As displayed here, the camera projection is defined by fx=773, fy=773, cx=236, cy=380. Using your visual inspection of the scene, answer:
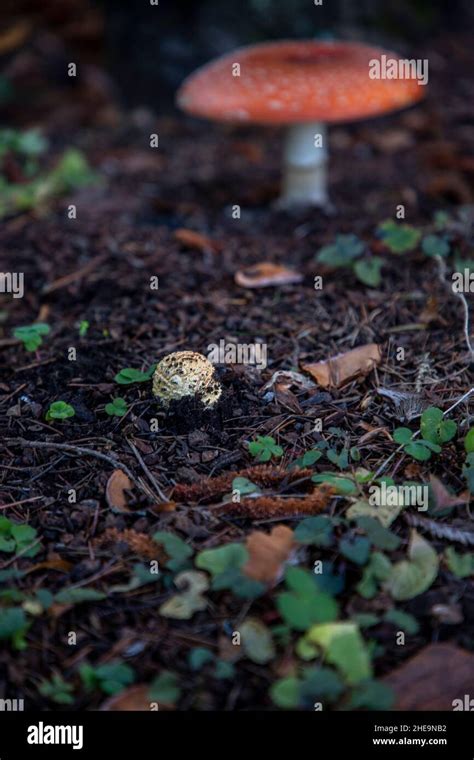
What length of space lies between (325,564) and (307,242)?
9.04 ft

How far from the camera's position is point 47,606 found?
2365 mm

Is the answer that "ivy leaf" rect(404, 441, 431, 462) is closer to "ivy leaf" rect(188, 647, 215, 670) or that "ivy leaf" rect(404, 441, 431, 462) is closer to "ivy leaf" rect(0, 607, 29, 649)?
"ivy leaf" rect(188, 647, 215, 670)

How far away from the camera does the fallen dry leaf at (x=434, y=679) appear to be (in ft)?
7.04

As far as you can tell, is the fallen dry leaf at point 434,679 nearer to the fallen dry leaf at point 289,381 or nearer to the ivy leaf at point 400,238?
the fallen dry leaf at point 289,381

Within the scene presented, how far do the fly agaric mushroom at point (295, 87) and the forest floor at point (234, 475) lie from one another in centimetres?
72

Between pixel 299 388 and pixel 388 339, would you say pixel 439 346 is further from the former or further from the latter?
pixel 299 388

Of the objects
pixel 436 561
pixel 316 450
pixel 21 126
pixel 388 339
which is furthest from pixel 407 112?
pixel 436 561

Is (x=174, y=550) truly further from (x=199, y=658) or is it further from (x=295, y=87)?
(x=295, y=87)

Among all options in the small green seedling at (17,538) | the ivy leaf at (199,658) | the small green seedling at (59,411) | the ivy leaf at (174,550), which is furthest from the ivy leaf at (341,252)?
the ivy leaf at (199,658)

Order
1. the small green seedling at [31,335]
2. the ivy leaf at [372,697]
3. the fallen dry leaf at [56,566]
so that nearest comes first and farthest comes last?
the ivy leaf at [372,697]
the fallen dry leaf at [56,566]
the small green seedling at [31,335]

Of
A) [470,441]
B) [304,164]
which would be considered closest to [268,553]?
[470,441]

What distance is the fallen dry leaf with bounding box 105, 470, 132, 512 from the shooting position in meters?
2.74

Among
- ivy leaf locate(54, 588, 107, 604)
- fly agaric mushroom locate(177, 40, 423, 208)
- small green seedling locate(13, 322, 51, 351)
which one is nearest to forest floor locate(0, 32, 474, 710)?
ivy leaf locate(54, 588, 107, 604)

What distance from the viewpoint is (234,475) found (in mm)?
2805
